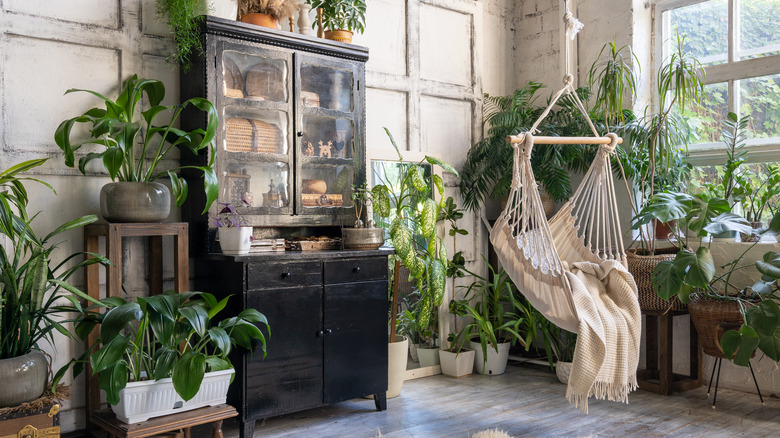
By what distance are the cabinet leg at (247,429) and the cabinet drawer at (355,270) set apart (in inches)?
31.1

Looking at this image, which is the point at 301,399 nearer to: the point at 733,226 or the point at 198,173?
the point at 198,173

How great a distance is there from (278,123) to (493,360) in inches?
88.5

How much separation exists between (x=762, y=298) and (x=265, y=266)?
2.67 m

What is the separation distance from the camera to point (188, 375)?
101 inches

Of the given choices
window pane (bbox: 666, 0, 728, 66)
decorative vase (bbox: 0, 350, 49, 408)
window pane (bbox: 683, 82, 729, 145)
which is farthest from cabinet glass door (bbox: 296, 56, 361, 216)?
window pane (bbox: 666, 0, 728, 66)

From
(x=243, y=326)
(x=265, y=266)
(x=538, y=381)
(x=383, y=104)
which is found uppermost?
(x=383, y=104)

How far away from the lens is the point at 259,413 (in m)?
3.11

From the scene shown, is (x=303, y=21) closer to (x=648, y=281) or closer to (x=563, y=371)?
(x=648, y=281)

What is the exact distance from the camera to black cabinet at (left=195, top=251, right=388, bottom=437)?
3.11 meters

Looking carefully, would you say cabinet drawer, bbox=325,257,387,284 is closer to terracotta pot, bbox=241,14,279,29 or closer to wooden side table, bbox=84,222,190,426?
wooden side table, bbox=84,222,190,426

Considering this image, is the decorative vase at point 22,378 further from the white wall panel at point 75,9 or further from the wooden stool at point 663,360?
the wooden stool at point 663,360

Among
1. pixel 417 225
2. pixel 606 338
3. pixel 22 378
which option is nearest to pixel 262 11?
pixel 417 225

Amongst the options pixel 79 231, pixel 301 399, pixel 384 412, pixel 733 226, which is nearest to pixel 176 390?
pixel 301 399

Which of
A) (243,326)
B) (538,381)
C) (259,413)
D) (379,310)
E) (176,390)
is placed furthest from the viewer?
(538,381)
